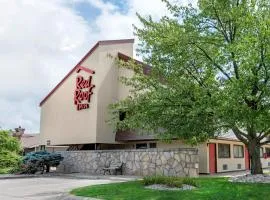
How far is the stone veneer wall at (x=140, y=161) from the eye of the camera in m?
22.6

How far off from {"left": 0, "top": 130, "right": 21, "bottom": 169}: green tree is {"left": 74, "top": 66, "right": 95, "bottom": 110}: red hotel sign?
644 centimetres

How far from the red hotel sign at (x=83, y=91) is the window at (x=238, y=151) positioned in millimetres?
13312

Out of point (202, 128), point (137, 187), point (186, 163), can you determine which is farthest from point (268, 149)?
point (137, 187)

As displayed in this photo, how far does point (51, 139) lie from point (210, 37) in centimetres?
2293

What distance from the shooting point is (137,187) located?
1427 centimetres

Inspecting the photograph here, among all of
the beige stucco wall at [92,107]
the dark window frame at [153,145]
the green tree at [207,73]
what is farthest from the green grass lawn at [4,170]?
the green tree at [207,73]

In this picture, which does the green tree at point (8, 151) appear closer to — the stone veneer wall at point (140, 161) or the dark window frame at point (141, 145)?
the stone veneer wall at point (140, 161)

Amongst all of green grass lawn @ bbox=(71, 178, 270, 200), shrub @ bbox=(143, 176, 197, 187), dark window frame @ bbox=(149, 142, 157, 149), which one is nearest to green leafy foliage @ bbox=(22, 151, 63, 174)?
dark window frame @ bbox=(149, 142, 157, 149)

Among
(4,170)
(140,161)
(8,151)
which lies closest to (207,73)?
(140,161)

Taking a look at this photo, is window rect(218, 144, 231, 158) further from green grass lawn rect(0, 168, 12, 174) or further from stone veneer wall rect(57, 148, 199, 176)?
green grass lawn rect(0, 168, 12, 174)

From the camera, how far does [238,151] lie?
32062 millimetres

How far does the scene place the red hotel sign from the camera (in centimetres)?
3130

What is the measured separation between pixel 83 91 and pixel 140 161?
9815 mm

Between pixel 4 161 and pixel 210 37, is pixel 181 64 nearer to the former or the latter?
pixel 210 37
